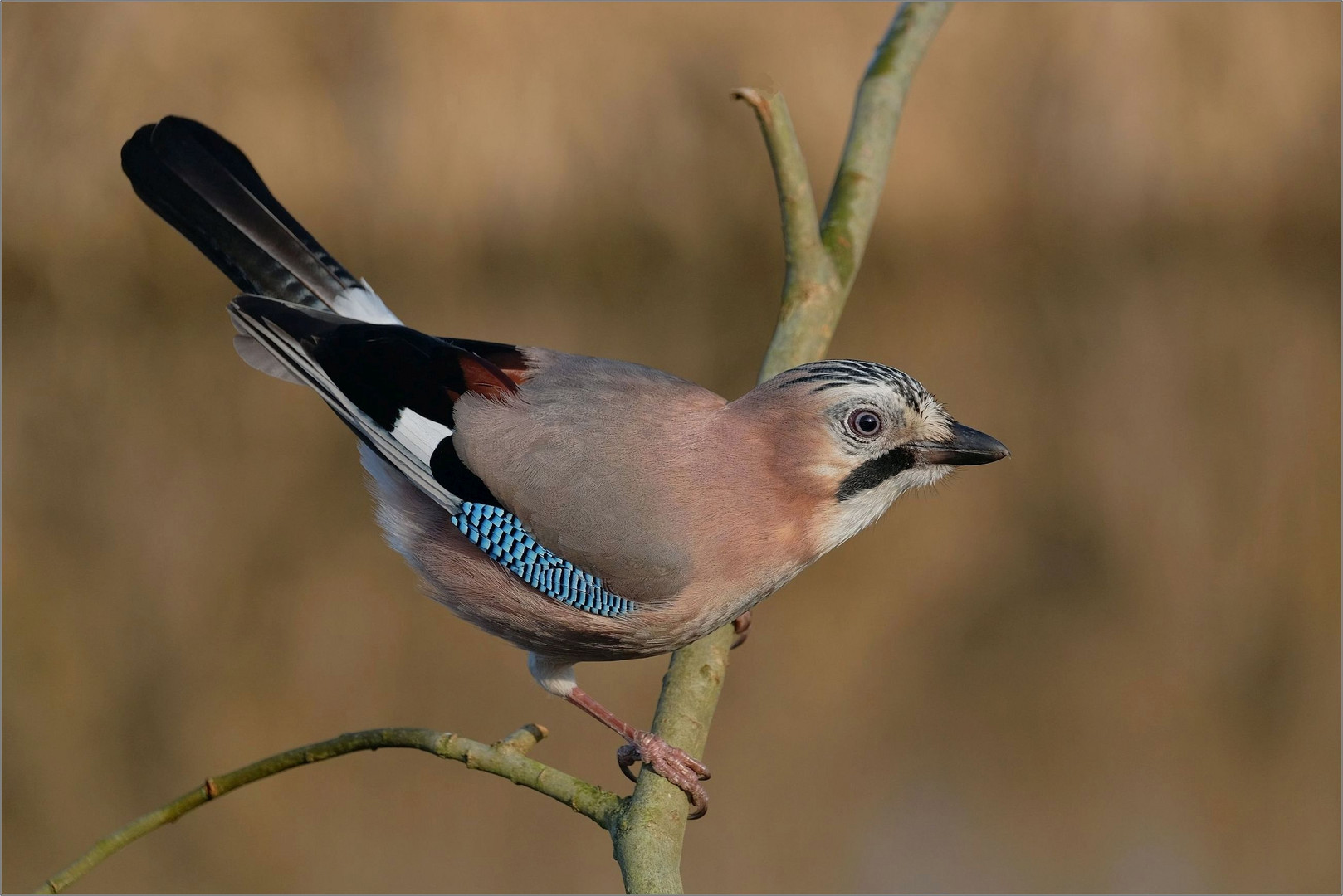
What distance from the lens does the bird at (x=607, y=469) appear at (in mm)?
2611

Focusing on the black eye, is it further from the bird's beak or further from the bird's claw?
the bird's claw

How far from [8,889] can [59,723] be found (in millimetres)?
961

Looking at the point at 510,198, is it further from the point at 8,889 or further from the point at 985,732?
the point at 8,889

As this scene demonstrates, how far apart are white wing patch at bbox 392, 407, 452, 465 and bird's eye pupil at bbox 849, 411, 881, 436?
2.99 feet

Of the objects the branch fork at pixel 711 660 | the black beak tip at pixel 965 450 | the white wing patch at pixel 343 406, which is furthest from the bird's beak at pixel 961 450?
the white wing patch at pixel 343 406

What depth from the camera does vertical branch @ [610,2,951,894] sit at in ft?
8.95

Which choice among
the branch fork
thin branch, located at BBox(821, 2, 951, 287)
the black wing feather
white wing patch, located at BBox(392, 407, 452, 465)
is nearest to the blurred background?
thin branch, located at BBox(821, 2, 951, 287)

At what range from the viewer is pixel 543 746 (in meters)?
6.77

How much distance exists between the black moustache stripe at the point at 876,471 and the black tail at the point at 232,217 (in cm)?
135

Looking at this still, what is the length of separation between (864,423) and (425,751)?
1.07 metres

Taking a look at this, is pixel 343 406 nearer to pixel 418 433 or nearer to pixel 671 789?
pixel 418 433

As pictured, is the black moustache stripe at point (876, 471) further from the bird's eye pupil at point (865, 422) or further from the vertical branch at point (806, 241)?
the vertical branch at point (806, 241)

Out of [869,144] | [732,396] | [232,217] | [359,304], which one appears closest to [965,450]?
[869,144]

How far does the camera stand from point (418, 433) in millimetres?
2836
